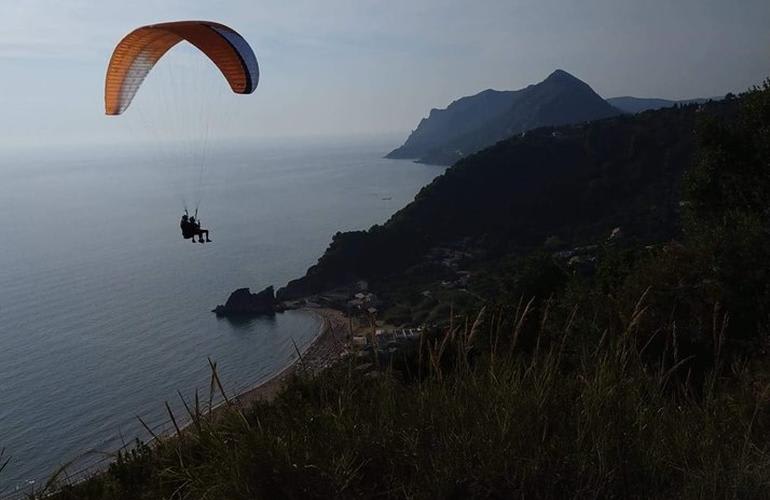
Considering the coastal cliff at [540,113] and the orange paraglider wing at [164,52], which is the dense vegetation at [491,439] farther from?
the coastal cliff at [540,113]

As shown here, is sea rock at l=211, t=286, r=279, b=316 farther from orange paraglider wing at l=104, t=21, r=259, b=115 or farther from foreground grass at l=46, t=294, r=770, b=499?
foreground grass at l=46, t=294, r=770, b=499

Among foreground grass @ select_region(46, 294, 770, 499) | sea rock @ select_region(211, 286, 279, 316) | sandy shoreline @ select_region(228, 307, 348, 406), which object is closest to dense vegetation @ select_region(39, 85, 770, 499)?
foreground grass @ select_region(46, 294, 770, 499)

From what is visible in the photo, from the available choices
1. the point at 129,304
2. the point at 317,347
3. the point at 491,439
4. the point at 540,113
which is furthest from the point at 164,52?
the point at 540,113

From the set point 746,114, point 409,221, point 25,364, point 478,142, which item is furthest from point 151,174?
point 746,114

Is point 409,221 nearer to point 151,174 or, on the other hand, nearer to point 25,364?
point 25,364

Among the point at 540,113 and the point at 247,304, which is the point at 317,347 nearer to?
the point at 247,304

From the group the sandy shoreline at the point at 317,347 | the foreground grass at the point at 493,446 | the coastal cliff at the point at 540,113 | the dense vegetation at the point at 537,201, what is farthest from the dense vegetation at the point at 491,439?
the coastal cliff at the point at 540,113
